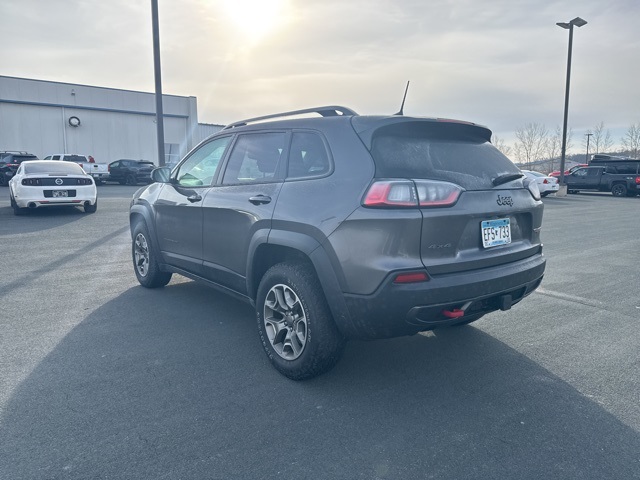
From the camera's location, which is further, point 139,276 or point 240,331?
point 139,276

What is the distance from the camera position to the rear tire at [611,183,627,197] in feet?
87.6

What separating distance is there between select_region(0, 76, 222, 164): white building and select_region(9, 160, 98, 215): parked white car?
2615cm

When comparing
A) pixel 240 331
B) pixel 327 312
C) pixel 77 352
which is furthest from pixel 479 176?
pixel 77 352

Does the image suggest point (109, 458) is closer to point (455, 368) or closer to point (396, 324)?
point (396, 324)

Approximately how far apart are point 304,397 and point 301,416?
0.81 ft

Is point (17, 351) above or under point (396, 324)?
under

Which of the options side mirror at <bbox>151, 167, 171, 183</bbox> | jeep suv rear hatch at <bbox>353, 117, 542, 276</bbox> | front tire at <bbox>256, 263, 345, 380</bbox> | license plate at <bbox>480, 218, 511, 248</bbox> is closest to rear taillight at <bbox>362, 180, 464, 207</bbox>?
jeep suv rear hatch at <bbox>353, 117, 542, 276</bbox>

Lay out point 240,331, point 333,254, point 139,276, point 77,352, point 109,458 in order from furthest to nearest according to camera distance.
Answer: point 139,276, point 240,331, point 77,352, point 333,254, point 109,458

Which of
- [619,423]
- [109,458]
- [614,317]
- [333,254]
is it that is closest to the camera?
[109,458]

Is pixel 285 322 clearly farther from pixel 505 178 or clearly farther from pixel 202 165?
pixel 202 165

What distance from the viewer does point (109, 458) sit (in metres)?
2.57

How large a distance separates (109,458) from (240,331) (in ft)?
6.50

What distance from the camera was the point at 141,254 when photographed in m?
6.06

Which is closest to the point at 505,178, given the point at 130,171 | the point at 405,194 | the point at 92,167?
the point at 405,194
